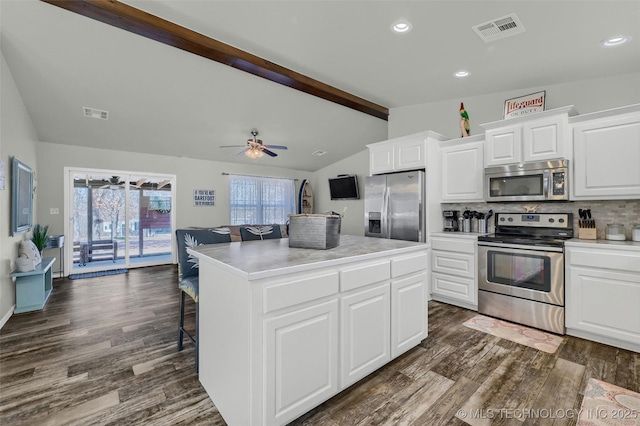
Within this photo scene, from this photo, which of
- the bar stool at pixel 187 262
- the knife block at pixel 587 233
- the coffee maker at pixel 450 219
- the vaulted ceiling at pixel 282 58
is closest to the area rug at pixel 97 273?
the vaulted ceiling at pixel 282 58

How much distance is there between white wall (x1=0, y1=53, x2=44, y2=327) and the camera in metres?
3.00

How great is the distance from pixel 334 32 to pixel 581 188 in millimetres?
2793

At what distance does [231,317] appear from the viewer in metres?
1.50

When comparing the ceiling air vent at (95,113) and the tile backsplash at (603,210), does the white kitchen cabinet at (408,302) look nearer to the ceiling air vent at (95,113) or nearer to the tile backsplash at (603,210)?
the tile backsplash at (603,210)

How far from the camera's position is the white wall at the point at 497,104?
2973mm

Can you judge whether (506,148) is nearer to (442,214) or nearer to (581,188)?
(581,188)

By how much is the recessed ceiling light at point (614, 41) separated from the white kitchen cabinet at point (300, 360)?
320 centimetres

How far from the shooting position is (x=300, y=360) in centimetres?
152

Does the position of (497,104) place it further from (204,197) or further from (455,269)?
(204,197)

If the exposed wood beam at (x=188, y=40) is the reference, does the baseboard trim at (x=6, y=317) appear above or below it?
below

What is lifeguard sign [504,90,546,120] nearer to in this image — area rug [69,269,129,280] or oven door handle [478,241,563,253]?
oven door handle [478,241,563,253]

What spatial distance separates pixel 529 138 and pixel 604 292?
1.59 meters

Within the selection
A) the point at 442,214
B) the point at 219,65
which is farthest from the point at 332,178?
the point at 219,65

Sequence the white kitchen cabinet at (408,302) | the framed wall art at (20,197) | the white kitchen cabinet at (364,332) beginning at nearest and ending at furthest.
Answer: the white kitchen cabinet at (364,332)
the white kitchen cabinet at (408,302)
the framed wall art at (20,197)
